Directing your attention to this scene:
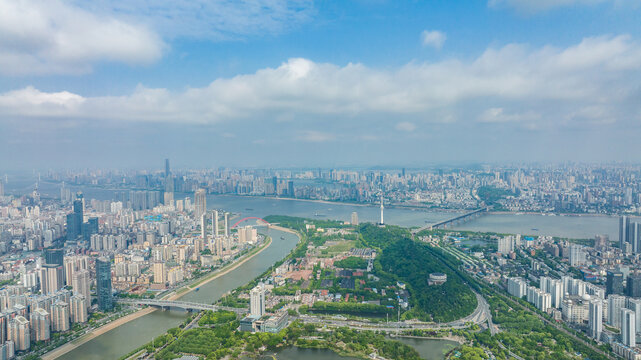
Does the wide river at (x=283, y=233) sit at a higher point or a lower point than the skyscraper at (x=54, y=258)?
lower

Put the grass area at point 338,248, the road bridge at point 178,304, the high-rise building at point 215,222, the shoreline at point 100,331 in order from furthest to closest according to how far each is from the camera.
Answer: the high-rise building at point 215,222 → the grass area at point 338,248 → the road bridge at point 178,304 → the shoreline at point 100,331

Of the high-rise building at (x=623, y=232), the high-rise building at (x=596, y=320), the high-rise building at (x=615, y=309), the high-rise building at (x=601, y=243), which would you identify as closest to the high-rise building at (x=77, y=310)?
the high-rise building at (x=596, y=320)

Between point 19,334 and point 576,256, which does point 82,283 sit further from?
point 576,256

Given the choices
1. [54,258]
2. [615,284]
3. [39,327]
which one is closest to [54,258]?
[54,258]

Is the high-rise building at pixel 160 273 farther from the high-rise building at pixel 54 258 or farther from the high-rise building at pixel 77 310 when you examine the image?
the high-rise building at pixel 77 310

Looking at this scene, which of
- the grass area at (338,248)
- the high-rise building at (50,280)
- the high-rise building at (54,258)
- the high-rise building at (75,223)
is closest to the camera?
the high-rise building at (50,280)

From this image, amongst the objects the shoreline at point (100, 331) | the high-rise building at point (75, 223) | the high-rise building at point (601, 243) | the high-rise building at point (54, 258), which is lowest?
the shoreline at point (100, 331)
